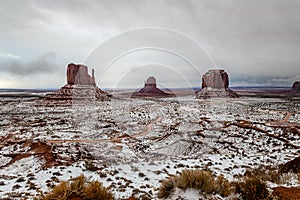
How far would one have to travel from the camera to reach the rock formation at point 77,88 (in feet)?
207

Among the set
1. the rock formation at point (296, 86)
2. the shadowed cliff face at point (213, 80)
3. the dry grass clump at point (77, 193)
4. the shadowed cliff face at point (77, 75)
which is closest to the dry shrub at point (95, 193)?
the dry grass clump at point (77, 193)

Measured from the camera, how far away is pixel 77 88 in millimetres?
70562

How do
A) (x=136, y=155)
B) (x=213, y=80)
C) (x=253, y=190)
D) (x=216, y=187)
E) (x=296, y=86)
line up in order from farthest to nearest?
(x=296, y=86) < (x=213, y=80) < (x=136, y=155) < (x=216, y=187) < (x=253, y=190)

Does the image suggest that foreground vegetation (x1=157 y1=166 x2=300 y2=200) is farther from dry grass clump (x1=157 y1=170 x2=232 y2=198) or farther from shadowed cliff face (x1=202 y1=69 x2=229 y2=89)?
shadowed cliff face (x1=202 y1=69 x2=229 y2=89)

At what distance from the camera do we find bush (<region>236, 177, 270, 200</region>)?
5114 millimetres

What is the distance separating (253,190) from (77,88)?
7217cm

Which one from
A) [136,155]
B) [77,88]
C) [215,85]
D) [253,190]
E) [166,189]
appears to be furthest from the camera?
[215,85]

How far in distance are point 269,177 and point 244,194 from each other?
221cm

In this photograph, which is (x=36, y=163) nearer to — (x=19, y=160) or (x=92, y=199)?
(x=19, y=160)

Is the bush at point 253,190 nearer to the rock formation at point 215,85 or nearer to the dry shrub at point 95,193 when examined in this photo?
the dry shrub at point 95,193

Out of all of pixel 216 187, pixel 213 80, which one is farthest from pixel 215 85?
pixel 216 187

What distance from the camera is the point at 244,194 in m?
5.39

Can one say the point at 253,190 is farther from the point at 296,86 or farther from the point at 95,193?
Answer: the point at 296,86

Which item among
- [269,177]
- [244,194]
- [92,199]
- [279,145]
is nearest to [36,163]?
[92,199]
